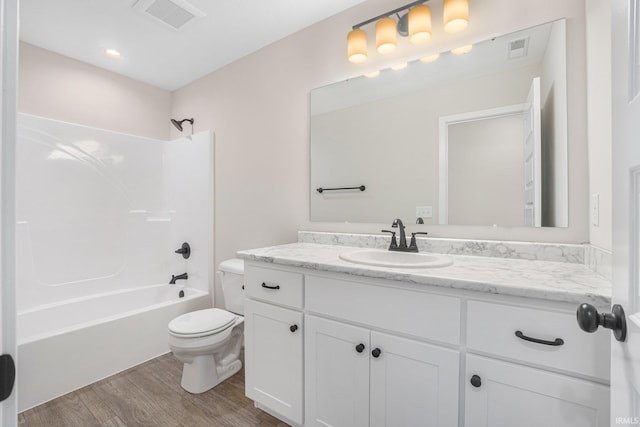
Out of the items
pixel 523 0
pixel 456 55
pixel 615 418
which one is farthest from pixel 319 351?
pixel 523 0

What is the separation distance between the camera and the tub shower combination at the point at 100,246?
6.35 feet

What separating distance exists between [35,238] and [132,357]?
1188 mm

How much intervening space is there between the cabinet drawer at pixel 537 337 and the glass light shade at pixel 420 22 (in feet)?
4.57

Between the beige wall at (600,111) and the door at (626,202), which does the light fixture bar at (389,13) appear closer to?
the beige wall at (600,111)

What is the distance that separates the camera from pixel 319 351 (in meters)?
1.32

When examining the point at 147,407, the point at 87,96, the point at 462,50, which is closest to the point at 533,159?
the point at 462,50

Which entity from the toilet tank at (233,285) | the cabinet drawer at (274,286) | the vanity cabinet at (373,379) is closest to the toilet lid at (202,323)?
the toilet tank at (233,285)

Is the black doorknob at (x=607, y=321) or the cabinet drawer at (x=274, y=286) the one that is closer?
the black doorknob at (x=607, y=321)

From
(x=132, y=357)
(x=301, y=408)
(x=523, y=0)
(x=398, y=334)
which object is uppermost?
(x=523, y=0)

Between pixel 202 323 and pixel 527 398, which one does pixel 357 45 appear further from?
pixel 202 323

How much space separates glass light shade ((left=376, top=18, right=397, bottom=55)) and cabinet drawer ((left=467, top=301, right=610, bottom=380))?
1.46 meters

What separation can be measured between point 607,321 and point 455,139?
3.87 feet

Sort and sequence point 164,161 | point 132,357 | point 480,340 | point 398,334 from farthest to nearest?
point 164,161
point 132,357
point 398,334
point 480,340

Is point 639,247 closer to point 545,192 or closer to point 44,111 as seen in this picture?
point 545,192
